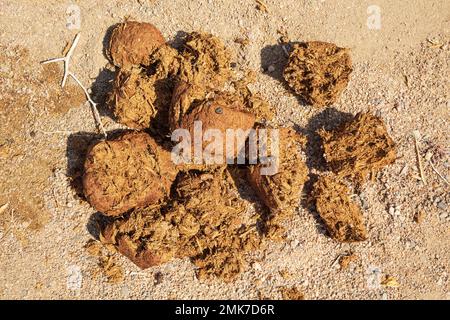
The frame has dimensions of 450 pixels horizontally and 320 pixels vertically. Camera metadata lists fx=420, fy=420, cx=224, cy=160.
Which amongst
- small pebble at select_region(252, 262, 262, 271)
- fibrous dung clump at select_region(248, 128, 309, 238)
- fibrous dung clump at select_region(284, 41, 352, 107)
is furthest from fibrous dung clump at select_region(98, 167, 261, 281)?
fibrous dung clump at select_region(284, 41, 352, 107)

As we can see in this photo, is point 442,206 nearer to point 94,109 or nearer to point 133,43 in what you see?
point 133,43

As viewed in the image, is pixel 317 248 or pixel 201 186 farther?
pixel 317 248

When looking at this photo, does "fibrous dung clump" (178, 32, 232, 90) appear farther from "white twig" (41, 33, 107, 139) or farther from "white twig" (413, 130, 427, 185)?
"white twig" (413, 130, 427, 185)

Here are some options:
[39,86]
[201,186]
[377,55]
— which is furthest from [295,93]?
[39,86]

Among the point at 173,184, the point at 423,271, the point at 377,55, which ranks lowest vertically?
the point at 423,271

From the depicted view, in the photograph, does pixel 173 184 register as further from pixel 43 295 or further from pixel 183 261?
pixel 43 295
